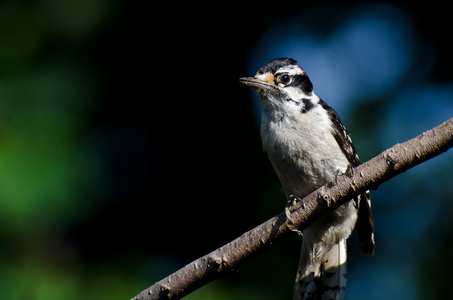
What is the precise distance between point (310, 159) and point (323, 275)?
113 cm

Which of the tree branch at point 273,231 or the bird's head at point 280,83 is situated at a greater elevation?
the bird's head at point 280,83

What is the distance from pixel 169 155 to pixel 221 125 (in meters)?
0.65

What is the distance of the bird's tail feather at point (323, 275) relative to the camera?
174 inches

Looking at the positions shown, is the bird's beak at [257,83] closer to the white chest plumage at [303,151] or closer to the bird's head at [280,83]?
the bird's head at [280,83]

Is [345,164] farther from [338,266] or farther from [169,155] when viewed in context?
[169,155]

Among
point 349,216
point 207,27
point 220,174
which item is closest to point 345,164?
point 349,216

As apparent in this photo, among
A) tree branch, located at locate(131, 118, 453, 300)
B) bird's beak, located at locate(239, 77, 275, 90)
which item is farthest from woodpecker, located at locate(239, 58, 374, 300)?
tree branch, located at locate(131, 118, 453, 300)

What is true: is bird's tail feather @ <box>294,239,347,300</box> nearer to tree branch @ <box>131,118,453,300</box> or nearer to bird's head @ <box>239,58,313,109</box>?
bird's head @ <box>239,58,313,109</box>

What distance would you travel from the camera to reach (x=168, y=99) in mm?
6168

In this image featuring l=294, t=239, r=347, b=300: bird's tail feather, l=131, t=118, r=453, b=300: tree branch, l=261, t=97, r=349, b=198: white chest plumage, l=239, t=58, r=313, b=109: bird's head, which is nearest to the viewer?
l=131, t=118, r=453, b=300: tree branch

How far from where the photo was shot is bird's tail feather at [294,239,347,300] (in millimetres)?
4430

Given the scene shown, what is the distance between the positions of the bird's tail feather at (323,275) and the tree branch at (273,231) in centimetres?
149

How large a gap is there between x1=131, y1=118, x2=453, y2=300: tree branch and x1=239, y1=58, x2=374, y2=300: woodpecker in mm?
856

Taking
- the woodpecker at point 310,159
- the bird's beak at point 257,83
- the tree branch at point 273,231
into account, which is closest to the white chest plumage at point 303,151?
the woodpecker at point 310,159
